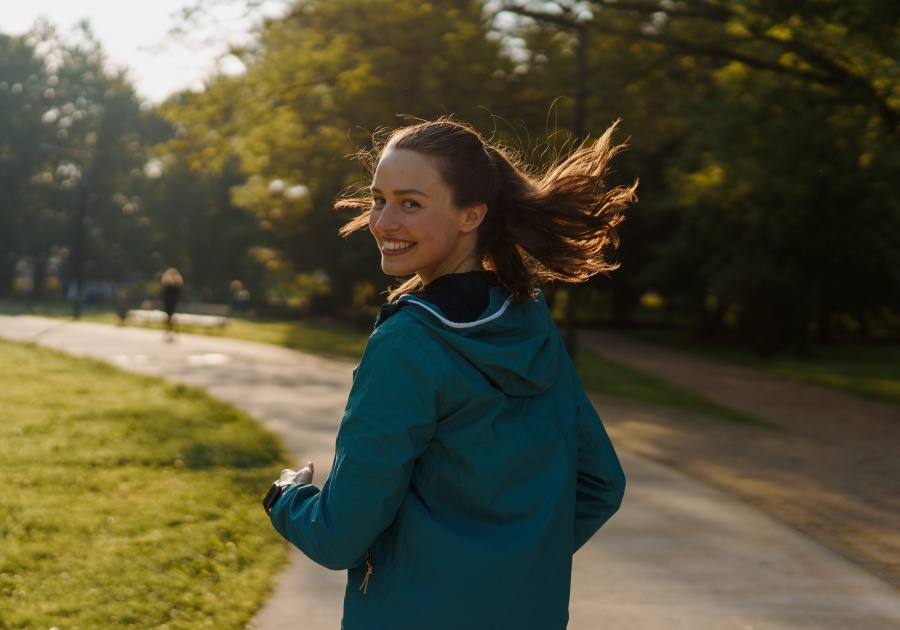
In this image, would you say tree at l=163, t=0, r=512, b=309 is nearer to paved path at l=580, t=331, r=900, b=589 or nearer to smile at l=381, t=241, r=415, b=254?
paved path at l=580, t=331, r=900, b=589

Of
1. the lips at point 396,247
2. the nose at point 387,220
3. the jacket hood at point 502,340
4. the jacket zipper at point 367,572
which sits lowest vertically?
the jacket zipper at point 367,572

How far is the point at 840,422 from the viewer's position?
14.0m

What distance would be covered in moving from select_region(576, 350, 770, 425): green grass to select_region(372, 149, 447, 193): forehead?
459 inches

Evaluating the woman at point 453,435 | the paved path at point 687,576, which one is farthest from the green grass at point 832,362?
the woman at point 453,435

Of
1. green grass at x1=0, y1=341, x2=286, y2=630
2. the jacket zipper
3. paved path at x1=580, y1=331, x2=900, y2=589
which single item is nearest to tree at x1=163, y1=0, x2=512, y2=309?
paved path at x1=580, y1=331, x2=900, y2=589

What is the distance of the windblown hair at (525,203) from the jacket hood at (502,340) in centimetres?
7

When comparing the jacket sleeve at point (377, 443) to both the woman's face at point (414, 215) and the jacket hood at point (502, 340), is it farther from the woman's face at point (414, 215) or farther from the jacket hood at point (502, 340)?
the woman's face at point (414, 215)

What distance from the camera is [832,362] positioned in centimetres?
2833

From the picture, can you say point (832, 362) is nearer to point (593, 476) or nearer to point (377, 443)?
point (593, 476)

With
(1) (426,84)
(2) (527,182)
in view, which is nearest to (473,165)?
(2) (527,182)

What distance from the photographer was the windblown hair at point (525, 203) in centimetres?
231

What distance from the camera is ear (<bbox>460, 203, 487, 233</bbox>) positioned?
92.6 inches

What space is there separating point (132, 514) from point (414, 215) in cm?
479

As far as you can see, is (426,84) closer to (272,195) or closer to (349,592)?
(272,195)
